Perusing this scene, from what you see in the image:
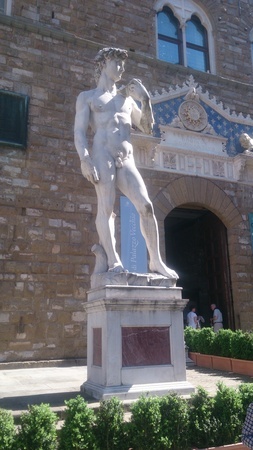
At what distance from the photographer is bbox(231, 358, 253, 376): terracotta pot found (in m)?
7.18

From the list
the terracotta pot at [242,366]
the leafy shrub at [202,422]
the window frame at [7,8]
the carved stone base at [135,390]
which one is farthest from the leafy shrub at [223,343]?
the window frame at [7,8]

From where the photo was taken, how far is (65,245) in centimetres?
997

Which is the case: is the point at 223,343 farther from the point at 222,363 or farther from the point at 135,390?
the point at 135,390

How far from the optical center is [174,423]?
409cm

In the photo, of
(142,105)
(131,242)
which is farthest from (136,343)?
(131,242)

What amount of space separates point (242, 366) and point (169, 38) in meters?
10.0

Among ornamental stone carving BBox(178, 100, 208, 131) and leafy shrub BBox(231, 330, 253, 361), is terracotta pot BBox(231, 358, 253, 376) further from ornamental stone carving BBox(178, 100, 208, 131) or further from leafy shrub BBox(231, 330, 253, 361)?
ornamental stone carving BBox(178, 100, 208, 131)

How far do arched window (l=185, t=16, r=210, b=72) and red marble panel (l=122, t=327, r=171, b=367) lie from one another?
33.8 feet

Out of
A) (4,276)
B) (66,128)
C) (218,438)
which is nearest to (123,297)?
(218,438)

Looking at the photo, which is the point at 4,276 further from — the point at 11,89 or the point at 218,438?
the point at 218,438

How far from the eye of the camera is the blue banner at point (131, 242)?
10.4 meters

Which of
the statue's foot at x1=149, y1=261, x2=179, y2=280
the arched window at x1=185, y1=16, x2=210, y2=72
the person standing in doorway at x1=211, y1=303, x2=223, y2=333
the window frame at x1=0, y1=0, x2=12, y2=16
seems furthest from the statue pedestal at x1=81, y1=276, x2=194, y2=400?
the arched window at x1=185, y1=16, x2=210, y2=72

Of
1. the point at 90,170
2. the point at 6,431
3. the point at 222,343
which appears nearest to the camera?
the point at 6,431

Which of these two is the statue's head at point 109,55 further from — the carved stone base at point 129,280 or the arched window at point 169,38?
the arched window at point 169,38
